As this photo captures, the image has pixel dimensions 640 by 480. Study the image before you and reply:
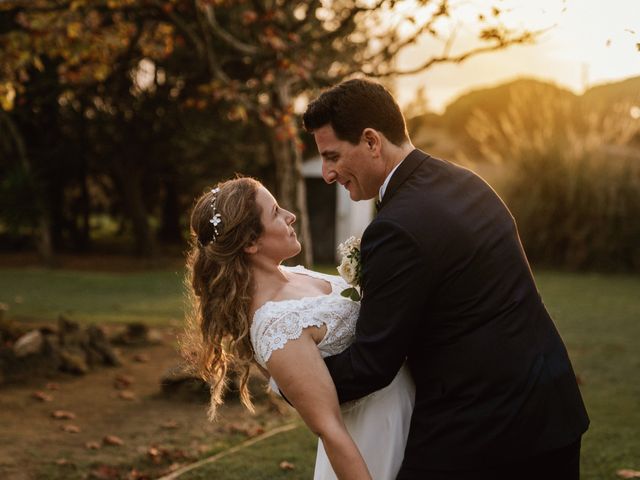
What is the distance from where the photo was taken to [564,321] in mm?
11891

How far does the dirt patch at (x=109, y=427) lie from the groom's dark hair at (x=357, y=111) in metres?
3.51

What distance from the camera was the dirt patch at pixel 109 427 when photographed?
575 cm

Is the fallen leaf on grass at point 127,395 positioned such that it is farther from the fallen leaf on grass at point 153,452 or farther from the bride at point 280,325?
the bride at point 280,325

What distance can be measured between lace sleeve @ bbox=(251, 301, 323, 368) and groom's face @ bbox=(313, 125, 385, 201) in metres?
0.48

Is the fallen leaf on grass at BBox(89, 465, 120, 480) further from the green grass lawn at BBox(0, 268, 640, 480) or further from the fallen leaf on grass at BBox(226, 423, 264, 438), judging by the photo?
the fallen leaf on grass at BBox(226, 423, 264, 438)

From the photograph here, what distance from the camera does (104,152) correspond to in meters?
21.1

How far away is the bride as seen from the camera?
2773 mm

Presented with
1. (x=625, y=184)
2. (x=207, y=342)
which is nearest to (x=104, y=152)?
(x=625, y=184)

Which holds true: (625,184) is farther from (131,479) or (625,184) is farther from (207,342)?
(207,342)

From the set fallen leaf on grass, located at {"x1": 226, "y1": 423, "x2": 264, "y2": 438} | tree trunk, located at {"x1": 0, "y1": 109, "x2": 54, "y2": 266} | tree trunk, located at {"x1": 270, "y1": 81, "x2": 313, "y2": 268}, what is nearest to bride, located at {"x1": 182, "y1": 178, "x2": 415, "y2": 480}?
fallen leaf on grass, located at {"x1": 226, "y1": 423, "x2": 264, "y2": 438}

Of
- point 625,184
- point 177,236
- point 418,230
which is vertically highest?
point 418,230

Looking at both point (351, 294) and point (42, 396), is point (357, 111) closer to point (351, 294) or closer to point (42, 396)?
point (351, 294)

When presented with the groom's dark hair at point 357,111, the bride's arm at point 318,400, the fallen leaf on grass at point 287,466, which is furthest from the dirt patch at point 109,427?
the groom's dark hair at point 357,111

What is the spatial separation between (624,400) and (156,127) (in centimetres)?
1562
